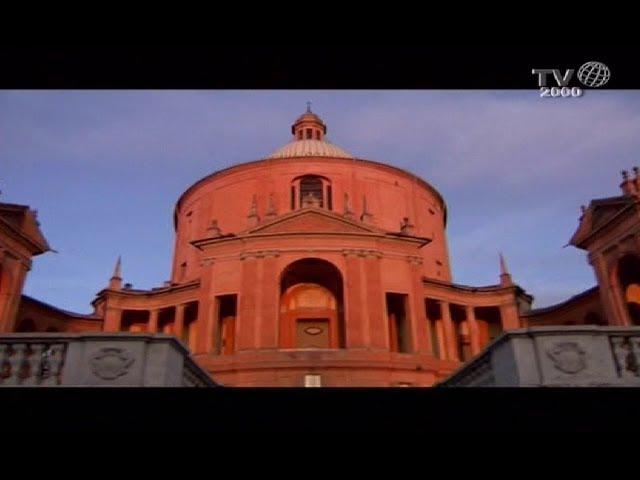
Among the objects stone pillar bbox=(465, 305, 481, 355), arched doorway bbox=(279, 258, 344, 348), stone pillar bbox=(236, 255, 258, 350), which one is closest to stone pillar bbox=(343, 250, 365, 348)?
arched doorway bbox=(279, 258, 344, 348)

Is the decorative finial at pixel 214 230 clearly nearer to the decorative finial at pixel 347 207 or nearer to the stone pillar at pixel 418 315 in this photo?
the decorative finial at pixel 347 207

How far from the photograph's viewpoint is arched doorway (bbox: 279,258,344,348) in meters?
24.8

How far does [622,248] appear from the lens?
69.4 feet

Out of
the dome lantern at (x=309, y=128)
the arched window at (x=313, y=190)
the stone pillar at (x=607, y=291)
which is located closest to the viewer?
the stone pillar at (x=607, y=291)

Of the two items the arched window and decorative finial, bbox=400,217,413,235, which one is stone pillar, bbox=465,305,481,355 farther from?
the arched window

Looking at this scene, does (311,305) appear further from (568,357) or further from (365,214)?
(568,357)

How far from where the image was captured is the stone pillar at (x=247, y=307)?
2231 cm

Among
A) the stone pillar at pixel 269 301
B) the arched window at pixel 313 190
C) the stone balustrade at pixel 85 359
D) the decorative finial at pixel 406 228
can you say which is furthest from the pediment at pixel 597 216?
the stone balustrade at pixel 85 359
